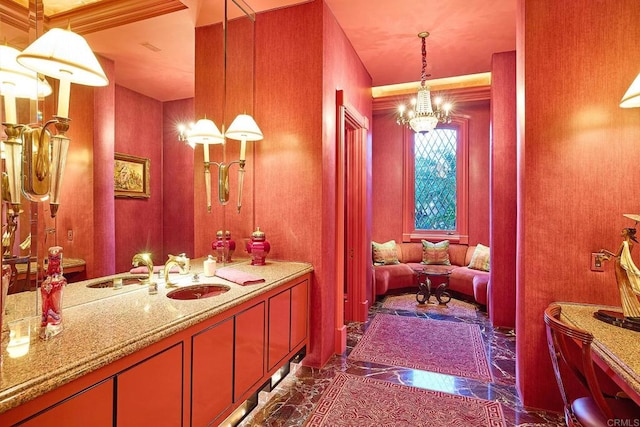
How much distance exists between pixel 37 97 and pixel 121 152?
44 cm

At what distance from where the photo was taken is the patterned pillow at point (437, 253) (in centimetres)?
595

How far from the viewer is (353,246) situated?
4.30m

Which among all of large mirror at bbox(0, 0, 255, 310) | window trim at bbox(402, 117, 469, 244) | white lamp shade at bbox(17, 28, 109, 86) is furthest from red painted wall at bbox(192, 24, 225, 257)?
window trim at bbox(402, 117, 469, 244)

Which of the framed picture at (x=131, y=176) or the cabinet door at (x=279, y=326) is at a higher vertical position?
the framed picture at (x=131, y=176)

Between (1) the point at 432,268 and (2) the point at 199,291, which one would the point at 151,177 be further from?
(1) the point at 432,268

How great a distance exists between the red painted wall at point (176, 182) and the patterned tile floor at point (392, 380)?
1.29m

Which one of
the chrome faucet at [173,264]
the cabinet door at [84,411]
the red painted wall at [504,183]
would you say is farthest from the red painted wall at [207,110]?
the red painted wall at [504,183]

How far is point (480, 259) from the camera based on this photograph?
552 cm

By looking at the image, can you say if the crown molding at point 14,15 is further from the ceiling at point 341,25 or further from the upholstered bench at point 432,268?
the upholstered bench at point 432,268

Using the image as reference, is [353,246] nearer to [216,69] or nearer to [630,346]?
[216,69]

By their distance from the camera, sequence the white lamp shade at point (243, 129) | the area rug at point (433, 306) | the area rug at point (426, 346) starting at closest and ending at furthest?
the white lamp shade at point (243, 129), the area rug at point (426, 346), the area rug at point (433, 306)

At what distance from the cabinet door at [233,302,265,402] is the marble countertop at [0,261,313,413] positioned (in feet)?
0.45

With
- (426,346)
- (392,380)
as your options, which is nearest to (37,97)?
(392,380)

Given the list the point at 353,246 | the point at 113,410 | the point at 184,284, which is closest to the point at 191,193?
the point at 184,284
